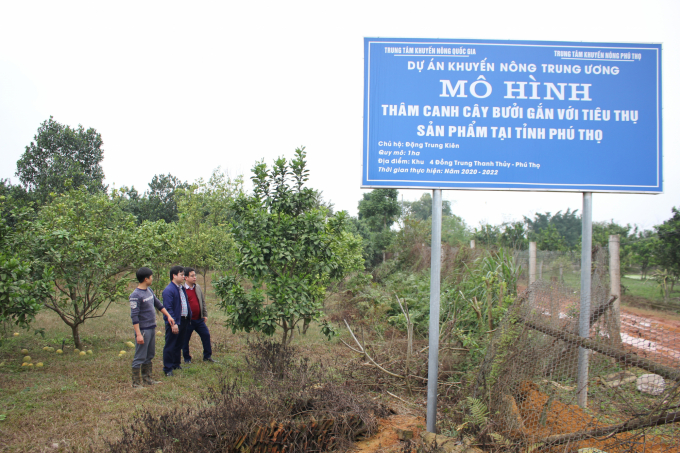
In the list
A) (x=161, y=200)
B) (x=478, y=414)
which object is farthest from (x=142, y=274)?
(x=161, y=200)

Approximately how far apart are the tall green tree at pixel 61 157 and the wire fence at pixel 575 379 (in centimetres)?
3910

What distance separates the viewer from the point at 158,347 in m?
8.04

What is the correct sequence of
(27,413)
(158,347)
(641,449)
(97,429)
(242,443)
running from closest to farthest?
(641,449) < (242,443) < (97,429) < (27,413) < (158,347)

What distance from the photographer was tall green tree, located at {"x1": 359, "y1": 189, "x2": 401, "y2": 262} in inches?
1043

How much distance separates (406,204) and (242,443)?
45.8 meters

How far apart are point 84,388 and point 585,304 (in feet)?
20.6

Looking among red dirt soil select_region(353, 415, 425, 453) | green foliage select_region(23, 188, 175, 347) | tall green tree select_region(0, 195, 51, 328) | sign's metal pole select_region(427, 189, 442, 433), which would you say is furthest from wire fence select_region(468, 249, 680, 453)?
green foliage select_region(23, 188, 175, 347)

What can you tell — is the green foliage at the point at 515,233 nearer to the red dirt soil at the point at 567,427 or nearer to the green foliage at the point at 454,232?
the green foliage at the point at 454,232

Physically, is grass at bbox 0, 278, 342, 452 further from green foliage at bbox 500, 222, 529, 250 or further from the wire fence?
green foliage at bbox 500, 222, 529, 250

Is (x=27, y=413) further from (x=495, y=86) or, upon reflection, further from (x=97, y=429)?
(x=495, y=86)

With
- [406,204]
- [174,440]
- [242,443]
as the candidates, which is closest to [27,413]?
[174,440]

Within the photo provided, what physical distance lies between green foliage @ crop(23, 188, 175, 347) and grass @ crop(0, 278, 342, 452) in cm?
85

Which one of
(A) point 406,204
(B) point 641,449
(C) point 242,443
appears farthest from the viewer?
(A) point 406,204

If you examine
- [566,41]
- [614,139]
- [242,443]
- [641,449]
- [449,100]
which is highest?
[566,41]
